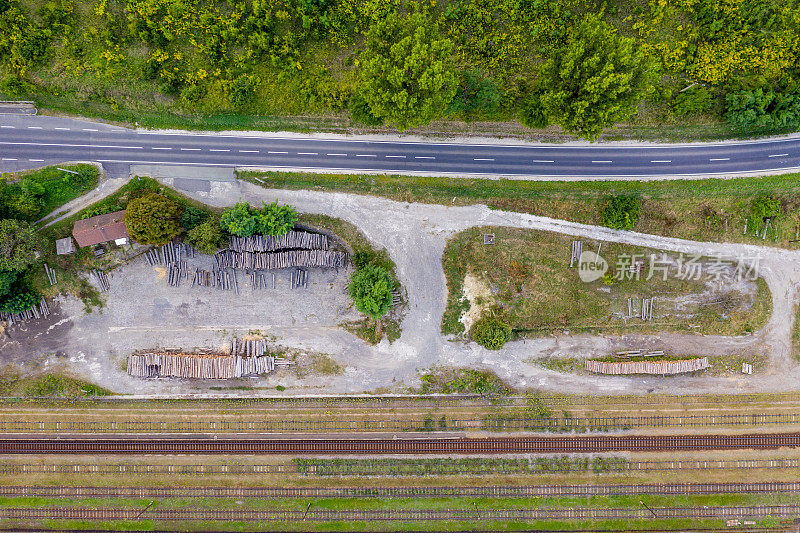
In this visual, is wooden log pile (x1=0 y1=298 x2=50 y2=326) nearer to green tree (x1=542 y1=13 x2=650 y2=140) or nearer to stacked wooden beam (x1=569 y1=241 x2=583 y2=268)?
green tree (x1=542 y1=13 x2=650 y2=140)

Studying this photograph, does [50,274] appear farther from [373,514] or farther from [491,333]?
[491,333]

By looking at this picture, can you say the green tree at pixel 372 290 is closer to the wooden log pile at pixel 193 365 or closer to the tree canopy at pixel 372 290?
the tree canopy at pixel 372 290

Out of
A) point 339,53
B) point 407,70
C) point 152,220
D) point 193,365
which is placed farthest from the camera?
point 193,365

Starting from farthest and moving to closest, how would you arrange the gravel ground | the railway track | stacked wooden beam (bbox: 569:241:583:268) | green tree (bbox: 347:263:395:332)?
stacked wooden beam (bbox: 569:241:583:268), the railway track, the gravel ground, green tree (bbox: 347:263:395:332)

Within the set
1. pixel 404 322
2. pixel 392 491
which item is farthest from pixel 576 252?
pixel 392 491

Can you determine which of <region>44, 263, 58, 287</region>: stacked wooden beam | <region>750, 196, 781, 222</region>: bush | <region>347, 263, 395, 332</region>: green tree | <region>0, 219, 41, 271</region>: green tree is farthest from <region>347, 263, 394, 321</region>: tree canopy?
<region>750, 196, 781, 222</region>: bush

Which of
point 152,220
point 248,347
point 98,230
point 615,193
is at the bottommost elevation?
point 248,347

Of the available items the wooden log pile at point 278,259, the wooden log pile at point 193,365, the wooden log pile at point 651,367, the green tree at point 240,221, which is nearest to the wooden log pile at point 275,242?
the wooden log pile at point 278,259
